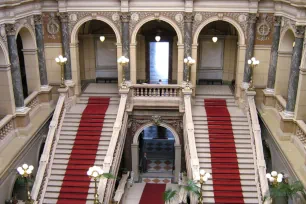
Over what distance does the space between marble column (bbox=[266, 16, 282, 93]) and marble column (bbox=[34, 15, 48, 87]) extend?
10686 millimetres

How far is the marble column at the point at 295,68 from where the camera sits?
607 inches

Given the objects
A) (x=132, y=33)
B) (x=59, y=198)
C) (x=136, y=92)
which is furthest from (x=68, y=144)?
(x=132, y=33)

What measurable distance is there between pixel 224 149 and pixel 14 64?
9475 mm

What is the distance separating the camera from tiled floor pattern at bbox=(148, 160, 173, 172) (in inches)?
859

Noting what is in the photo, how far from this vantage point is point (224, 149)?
56.6ft

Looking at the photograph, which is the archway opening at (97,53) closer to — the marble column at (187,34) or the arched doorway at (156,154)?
the arched doorway at (156,154)

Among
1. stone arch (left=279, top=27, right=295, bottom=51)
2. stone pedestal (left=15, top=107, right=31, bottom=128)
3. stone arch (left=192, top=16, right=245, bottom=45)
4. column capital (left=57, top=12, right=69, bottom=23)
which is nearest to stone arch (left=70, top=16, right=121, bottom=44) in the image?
column capital (left=57, top=12, right=69, bottom=23)

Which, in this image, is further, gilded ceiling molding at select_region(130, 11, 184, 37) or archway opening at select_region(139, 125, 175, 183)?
archway opening at select_region(139, 125, 175, 183)

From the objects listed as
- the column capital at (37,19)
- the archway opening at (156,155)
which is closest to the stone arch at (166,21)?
the column capital at (37,19)

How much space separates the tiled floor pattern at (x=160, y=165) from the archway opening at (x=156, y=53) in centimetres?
457

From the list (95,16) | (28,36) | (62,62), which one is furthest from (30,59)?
(95,16)

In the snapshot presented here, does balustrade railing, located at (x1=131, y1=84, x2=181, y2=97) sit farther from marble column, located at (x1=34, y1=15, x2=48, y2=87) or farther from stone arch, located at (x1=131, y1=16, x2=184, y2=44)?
marble column, located at (x1=34, y1=15, x2=48, y2=87)

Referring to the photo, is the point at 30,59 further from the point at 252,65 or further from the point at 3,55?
the point at 252,65

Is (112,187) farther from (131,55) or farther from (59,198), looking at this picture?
(131,55)
